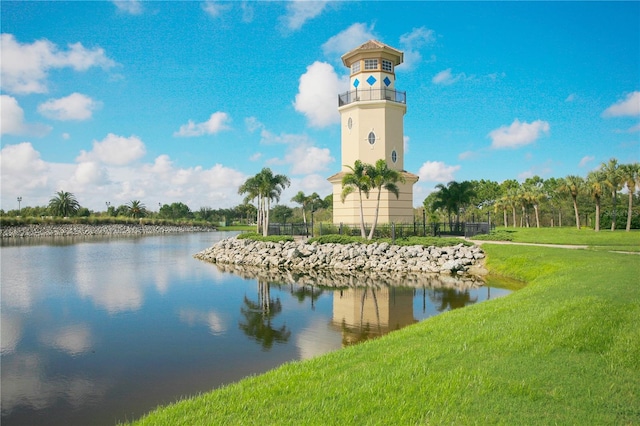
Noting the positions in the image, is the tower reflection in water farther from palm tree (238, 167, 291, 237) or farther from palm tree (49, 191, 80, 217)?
palm tree (49, 191, 80, 217)

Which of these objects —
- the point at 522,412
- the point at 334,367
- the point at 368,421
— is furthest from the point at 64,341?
the point at 522,412

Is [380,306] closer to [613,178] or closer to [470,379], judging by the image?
[470,379]

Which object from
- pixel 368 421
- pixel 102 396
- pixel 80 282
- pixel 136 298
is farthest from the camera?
pixel 80 282

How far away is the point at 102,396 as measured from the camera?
301 inches

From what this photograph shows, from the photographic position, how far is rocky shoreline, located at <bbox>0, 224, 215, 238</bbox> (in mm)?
64562

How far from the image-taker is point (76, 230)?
234 feet

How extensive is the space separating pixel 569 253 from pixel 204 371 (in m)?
18.1

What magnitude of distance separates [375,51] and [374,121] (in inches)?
200

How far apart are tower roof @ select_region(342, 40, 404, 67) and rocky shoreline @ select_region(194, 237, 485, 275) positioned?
1455cm

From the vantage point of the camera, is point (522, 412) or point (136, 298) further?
point (136, 298)

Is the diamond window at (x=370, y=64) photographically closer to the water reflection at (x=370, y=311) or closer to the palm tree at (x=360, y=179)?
the palm tree at (x=360, y=179)

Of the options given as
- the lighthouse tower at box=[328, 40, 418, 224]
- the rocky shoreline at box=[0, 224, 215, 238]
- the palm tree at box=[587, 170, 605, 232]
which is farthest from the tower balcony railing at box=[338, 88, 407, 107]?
the rocky shoreline at box=[0, 224, 215, 238]

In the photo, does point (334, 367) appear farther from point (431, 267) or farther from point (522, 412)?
point (431, 267)

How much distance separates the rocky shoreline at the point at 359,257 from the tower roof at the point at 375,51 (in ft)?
47.7
